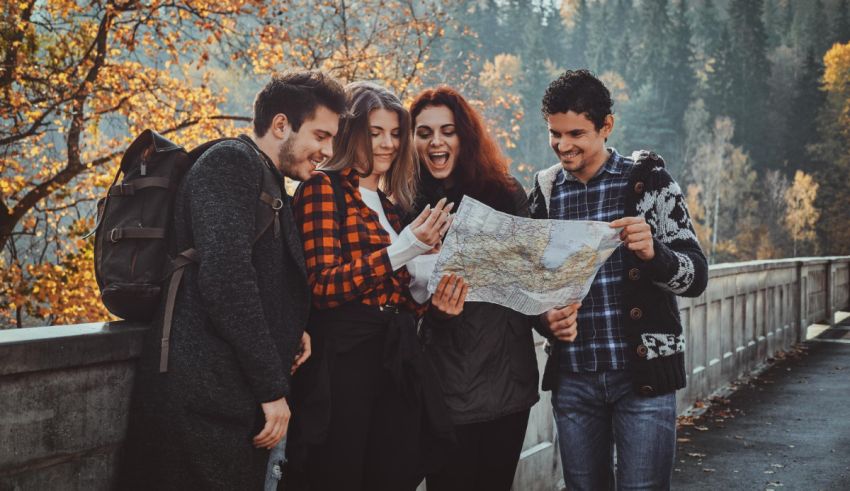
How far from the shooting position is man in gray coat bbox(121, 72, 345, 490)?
2244mm

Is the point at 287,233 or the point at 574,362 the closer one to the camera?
the point at 287,233

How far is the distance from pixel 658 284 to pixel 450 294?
0.69 meters

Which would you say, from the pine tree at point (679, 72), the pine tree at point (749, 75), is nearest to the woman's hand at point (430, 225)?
the pine tree at point (749, 75)

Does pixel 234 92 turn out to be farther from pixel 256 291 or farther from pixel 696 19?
pixel 696 19

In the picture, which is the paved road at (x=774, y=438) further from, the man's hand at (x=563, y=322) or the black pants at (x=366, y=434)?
the black pants at (x=366, y=434)

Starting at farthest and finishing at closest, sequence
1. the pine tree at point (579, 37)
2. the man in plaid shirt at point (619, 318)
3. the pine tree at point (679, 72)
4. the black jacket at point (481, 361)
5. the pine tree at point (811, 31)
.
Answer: the pine tree at point (579, 37)
the pine tree at point (811, 31)
the pine tree at point (679, 72)
the black jacket at point (481, 361)
the man in plaid shirt at point (619, 318)

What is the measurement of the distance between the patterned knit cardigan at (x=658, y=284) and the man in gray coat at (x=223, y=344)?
1.12m

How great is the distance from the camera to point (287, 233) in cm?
248

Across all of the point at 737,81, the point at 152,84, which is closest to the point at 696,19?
the point at 737,81

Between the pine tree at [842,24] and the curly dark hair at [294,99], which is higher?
the pine tree at [842,24]

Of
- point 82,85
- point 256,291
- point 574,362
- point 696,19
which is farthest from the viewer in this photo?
point 696,19

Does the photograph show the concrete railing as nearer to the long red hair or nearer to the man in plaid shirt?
the long red hair

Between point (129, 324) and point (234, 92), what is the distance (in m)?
45.0

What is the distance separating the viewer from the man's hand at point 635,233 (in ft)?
8.60
